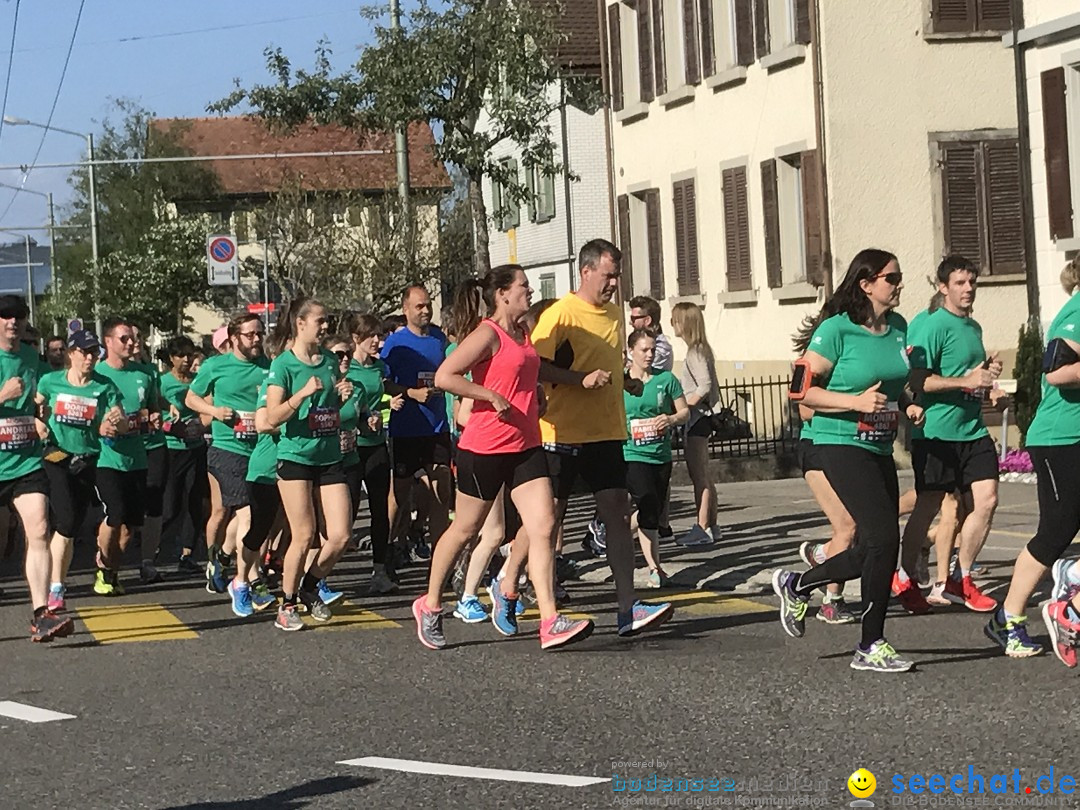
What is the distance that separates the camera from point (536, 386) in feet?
36.3

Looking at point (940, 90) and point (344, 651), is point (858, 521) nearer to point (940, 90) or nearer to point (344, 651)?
point (344, 651)

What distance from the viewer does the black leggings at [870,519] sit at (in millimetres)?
9625

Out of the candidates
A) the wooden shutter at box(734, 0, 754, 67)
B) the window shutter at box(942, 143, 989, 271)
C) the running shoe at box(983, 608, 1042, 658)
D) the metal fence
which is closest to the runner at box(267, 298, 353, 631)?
the running shoe at box(983, 608, 1042, 658)

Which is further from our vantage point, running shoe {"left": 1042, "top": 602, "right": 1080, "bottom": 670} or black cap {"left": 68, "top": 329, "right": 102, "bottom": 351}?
black cap {"left": 68, "top": 329, "right": 102, "bottom": 351}

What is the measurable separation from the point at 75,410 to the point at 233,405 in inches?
42.2

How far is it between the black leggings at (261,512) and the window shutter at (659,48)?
800 inches

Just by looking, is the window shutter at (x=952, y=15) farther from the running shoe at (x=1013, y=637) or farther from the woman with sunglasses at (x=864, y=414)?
the running shoe at (x=1013, y=637)

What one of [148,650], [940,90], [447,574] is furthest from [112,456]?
[940,90]

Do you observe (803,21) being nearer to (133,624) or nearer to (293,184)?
(133,624)

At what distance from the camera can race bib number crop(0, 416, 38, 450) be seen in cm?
1230

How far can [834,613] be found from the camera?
37.5 ft

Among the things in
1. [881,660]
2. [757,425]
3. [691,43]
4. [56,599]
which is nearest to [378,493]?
[56,599]

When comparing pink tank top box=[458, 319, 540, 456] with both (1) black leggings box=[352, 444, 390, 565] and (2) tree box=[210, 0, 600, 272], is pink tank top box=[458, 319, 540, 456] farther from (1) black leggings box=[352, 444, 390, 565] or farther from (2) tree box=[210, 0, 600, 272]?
(2) tree box=[210, 0, 600, 272]

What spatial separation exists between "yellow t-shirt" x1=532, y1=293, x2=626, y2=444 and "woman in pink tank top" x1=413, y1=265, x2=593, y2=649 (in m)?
0.22
